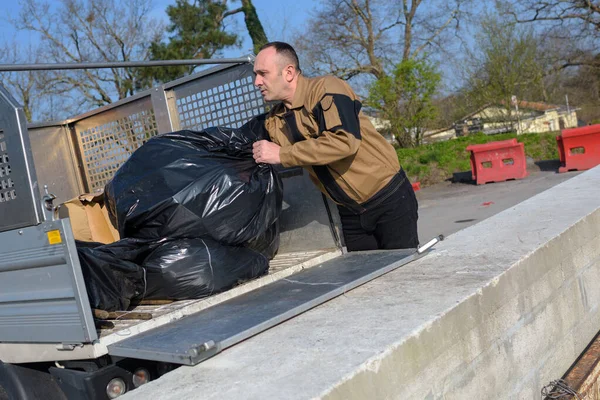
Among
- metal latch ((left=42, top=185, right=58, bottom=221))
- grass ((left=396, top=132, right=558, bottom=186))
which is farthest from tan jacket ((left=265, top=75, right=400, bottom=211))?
grass ((left=396, top=132, right=558, bottom=186))

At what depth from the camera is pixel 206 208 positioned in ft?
→ 10.3

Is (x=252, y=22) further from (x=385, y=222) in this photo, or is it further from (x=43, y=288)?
(x=43, y=288)

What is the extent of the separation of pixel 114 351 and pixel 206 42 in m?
25.4

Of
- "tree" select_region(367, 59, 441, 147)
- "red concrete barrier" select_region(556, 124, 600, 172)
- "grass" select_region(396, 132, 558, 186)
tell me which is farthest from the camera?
"tree" select_region(367, 59, 441, 147)

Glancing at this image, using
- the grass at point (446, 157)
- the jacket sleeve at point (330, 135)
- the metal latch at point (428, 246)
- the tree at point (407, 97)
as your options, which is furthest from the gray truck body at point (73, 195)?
the tree at point (407, 97)

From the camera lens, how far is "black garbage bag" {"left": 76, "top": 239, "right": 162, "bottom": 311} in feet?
8.93

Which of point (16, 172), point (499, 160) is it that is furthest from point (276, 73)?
point (499, 160)

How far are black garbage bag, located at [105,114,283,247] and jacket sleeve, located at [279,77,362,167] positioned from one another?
30 centimetres

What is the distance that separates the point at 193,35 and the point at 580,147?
17.4 m

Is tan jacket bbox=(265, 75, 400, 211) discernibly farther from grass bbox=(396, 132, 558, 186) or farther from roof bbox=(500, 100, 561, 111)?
roof bbox=(500, 100, 561, 111)

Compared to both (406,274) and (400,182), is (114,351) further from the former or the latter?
(400,182)

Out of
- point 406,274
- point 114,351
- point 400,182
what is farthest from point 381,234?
point 114,351

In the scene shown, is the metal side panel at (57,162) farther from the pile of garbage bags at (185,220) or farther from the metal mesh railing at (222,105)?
the pile of garbage bags at (185,220)

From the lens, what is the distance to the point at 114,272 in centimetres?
280
